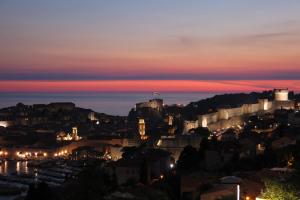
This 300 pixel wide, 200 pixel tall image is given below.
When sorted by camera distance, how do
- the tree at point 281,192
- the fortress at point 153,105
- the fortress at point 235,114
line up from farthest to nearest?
1. the fortress at point 153,105
2. the fortress at point 235,114
3. the tree at point 281,192

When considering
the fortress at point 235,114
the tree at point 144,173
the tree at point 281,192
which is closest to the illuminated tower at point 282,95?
the fortress at point 235,114

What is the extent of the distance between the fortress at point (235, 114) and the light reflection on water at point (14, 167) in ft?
26.6

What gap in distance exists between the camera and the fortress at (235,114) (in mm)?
32656

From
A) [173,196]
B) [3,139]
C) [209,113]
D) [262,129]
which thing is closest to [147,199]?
[173,196]

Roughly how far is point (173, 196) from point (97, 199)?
1894mm

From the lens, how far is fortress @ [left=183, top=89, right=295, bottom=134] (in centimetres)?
3266

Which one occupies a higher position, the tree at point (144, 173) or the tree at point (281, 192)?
the tree at point (281, 192)

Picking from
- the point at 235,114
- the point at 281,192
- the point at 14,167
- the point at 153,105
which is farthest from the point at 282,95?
the point at 281,192

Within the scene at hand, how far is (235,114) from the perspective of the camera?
3488cm

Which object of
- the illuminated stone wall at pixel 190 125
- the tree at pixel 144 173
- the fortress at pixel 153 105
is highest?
the fortress at pixel 153 105

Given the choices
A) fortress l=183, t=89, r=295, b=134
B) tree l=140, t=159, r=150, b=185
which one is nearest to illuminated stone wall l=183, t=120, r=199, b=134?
fortress l=183, t=89, r=295, b=134

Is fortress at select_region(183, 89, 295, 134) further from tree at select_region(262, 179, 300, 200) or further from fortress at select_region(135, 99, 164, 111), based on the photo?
tree at select_region(262, 179, 300, 200)

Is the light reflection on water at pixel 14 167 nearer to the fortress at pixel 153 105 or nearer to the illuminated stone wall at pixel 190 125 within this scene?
the illuminated stone wall at pixel 190 125

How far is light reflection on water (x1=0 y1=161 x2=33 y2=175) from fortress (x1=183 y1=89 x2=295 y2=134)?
8.10 meters
